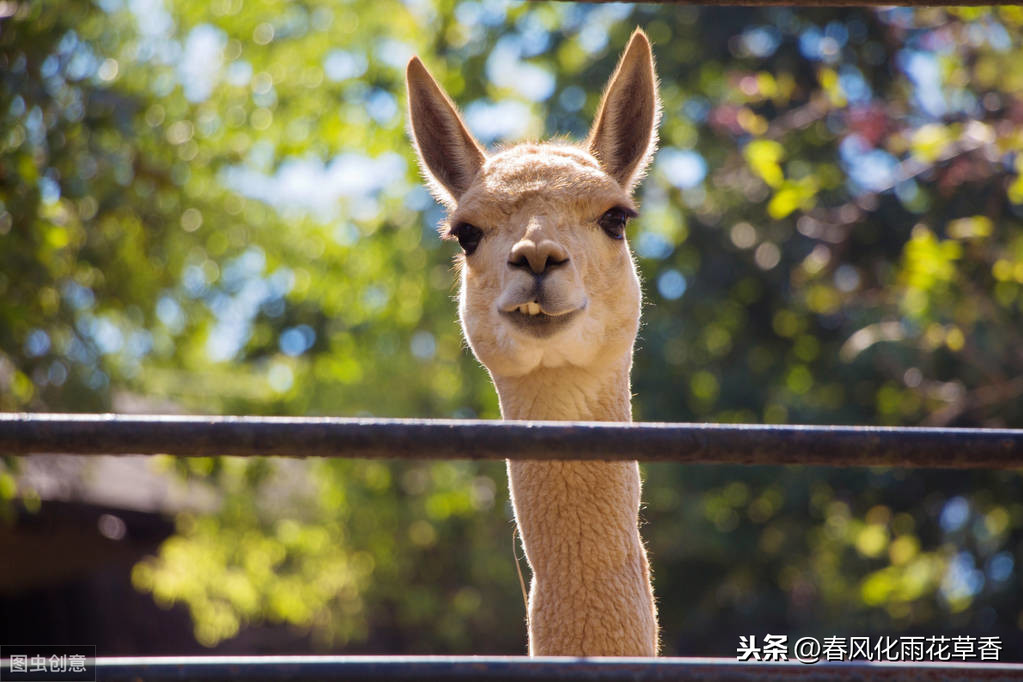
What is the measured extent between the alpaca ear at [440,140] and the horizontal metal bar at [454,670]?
2555 mm

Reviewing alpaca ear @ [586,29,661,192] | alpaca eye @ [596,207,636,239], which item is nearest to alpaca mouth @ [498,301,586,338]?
alpaca eye @ [596,207,636,239]

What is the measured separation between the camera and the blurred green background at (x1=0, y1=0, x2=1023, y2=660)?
7.42m

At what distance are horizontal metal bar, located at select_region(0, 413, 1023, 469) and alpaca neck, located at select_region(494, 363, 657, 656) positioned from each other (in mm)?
1490

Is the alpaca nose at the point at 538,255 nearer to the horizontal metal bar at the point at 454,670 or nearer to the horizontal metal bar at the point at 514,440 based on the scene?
the horizontal metal bar at the point at 514,440

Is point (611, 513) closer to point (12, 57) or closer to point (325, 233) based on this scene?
point (12, 57)

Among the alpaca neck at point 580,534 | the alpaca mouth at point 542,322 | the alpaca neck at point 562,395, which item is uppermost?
the alpaca mouth at point 542,322

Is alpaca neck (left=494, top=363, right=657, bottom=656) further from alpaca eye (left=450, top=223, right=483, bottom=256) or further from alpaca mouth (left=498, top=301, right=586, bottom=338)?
alpaca eye (left=450, top=223, right=483, bottom=256)

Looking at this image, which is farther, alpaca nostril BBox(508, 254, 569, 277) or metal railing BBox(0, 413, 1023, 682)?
alpaca nostril BBox(508, 254, 569, 277)

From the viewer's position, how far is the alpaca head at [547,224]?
10.6ft

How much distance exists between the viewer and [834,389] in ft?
32.4

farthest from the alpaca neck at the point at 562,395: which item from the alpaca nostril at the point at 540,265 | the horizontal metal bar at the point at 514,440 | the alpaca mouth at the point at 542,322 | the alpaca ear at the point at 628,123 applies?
the horizontal metal bar at the point at 514,440

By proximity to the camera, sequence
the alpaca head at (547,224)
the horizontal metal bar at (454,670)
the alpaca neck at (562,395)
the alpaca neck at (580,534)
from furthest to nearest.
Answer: the alpaca neck at (562,395)
the alpaca head at (547,224)
the alpaca neck at (580,534)
the horizontal metal bar at (454,670)

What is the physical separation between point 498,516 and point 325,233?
401 centimetres

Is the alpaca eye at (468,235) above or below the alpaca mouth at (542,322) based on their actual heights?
above
